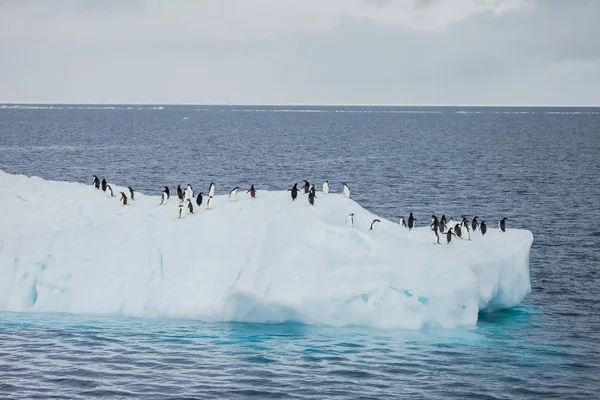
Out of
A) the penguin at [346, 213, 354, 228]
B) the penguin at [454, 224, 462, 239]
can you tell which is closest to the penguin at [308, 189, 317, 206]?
the penguin at [346, 213, 354, 228]

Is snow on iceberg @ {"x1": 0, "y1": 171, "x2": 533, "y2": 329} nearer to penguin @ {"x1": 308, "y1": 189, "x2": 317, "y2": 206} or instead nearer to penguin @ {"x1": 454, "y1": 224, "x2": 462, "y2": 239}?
penguin @ {"x1": 308, "y1": 189, "x2": 317, "y2": 206}

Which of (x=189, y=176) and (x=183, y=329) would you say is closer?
(x=183, y=329)

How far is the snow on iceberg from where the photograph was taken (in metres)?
33.0

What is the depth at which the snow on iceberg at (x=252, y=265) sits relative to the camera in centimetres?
3303

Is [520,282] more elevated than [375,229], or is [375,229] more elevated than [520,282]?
[375,229]

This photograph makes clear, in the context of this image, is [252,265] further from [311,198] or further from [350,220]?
[350,220]

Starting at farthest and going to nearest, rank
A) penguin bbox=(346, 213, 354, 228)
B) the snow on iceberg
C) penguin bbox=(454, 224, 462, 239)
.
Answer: penguin bbox=(454, 224, 462, 239) < penguin bbox=(346, 213, 354, 228) < the snow on iceberg

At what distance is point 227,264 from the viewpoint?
3497 cm

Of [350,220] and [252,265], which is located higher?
[350,220]

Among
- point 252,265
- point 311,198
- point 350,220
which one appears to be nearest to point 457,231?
point 350,220

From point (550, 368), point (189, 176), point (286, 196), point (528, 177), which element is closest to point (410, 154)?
point (528, 177)

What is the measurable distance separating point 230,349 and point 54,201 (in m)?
13.8

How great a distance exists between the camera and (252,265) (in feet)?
113

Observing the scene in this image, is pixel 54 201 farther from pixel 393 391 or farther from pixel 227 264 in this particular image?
pixel 393 391
